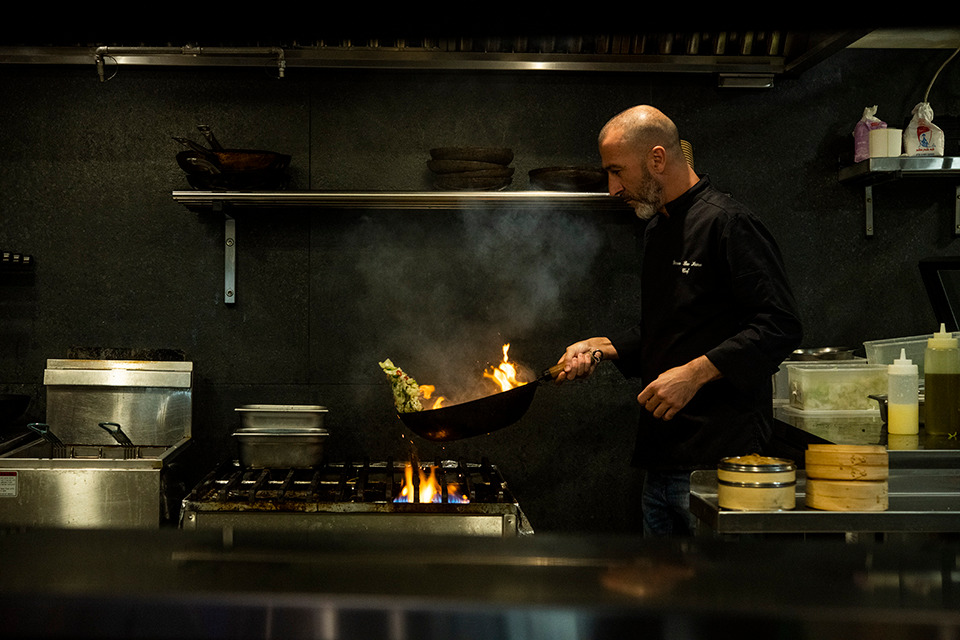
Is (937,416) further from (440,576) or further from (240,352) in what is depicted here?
(240,352)

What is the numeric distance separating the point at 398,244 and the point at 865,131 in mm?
1763

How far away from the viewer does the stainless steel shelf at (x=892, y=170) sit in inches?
121

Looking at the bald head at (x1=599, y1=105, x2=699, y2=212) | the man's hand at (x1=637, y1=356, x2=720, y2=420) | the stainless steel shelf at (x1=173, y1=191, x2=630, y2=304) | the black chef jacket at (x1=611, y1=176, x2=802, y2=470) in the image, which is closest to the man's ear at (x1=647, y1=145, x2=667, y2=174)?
the bald head at (x1=599, y1=105, x2=699, y2=212)

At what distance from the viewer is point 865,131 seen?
3289 millimetres

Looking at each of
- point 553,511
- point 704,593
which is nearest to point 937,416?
point 553,511

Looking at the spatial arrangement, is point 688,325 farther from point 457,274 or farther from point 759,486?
point 457,274

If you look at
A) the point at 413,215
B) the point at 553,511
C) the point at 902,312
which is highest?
the point at 413,215

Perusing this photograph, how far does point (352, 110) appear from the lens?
337cm

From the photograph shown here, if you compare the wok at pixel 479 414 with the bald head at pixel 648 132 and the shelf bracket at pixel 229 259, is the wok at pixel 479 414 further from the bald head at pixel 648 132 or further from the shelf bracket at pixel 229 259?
the shelf bracket at pixel 229 259

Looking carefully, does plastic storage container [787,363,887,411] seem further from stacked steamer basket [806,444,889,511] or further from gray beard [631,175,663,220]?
stacked steamer basket [806,444,889,511]

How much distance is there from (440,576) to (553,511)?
8.99 feet

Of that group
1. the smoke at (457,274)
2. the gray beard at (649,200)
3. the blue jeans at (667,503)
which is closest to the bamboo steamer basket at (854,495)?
the blue jeans at (667,503)

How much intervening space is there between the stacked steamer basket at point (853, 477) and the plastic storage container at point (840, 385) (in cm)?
115

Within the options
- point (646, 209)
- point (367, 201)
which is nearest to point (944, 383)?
point (646, 209)
